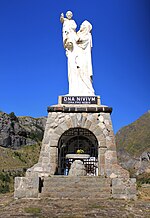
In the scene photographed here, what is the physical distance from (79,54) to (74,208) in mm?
9015

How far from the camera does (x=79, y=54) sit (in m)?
16.1

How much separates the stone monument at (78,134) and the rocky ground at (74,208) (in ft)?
2.96

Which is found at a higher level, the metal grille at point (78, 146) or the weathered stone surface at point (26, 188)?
the metal grille at point (78, 146)

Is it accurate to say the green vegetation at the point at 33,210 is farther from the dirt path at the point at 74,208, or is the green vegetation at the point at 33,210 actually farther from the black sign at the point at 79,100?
the black sign at the point at 79,100

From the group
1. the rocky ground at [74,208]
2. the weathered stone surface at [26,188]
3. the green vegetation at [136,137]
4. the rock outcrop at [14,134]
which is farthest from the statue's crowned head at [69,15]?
the green vegetation at [136,137]

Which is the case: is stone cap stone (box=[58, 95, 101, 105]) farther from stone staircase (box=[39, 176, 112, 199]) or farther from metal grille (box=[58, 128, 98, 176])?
stone staircase (box=[39, 176, 112, 199])

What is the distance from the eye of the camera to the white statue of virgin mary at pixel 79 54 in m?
15.6

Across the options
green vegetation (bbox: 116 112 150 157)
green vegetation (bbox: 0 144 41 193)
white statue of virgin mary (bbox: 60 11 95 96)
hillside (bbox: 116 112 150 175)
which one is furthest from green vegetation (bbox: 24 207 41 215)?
green vegetation (bbox: 116 112 150 157)

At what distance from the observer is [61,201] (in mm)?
10203

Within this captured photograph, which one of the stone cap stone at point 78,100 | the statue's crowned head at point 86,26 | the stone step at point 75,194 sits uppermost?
the statue's crowned head at point 86,26

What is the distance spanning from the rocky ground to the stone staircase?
0.58 meters

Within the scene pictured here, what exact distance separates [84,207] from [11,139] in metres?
43.1

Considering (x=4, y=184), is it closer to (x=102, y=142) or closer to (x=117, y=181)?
(x=102, y=142)

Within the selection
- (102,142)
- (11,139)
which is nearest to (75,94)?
(102,142)
